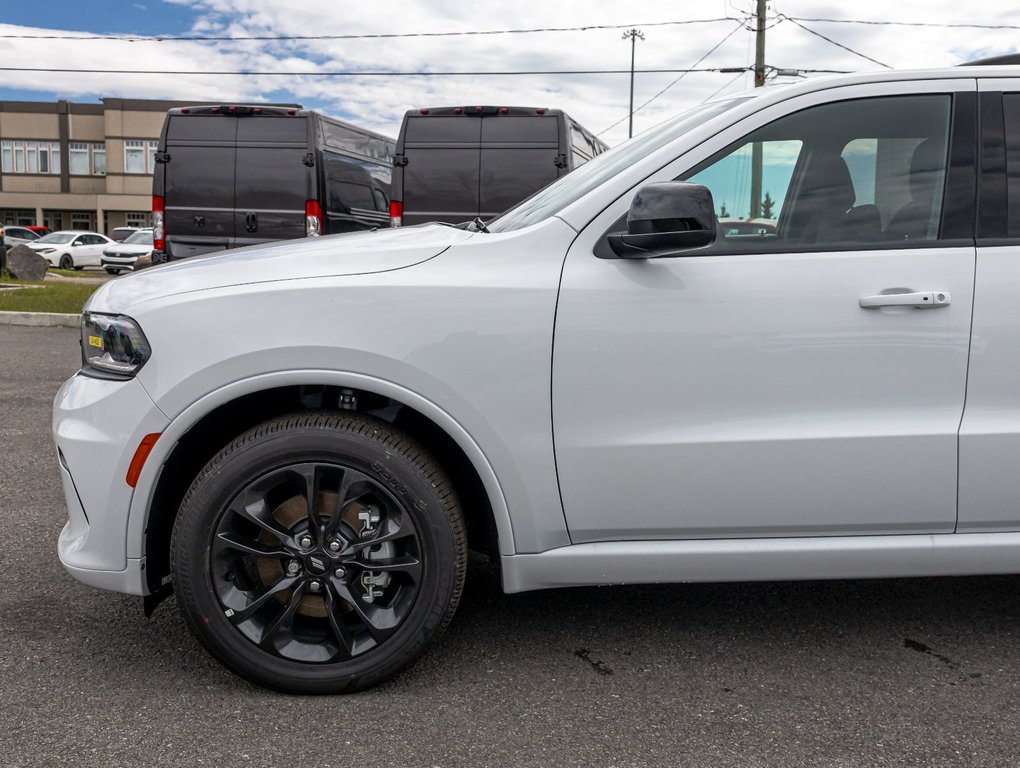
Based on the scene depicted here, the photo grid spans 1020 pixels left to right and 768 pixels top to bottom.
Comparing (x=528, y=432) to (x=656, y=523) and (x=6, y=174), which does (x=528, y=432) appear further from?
(x=6, y=174)

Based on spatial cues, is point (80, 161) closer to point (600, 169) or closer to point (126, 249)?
point (126, 249)

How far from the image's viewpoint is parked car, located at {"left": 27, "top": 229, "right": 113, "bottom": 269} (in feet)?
112

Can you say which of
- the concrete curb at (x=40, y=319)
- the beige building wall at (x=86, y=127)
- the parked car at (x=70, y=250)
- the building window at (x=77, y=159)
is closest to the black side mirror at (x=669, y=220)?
the concrete curb at (x=40, y=319)

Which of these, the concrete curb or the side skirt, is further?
the concrete curb

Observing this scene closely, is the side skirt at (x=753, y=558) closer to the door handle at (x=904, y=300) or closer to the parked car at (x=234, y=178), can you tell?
the door handle at (x=904, y=300)

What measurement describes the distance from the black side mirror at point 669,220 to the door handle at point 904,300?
461 mm

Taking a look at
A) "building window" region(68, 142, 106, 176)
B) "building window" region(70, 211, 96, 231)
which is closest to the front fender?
"building window" region(68, 142, 106, 176)

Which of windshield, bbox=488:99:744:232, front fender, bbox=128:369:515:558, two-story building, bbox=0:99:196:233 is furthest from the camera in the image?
two-story building, bbox=0:99:196:233

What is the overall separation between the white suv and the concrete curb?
1053 cm

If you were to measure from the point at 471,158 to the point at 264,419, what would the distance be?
7.70 m

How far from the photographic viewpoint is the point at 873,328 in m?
2.76

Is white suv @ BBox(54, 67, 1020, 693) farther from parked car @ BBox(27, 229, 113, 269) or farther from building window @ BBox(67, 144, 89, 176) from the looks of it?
building window @ BBox(67, 144, 89, 176)

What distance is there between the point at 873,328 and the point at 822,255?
25cm

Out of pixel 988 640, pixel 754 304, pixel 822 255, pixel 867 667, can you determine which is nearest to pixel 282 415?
pixel 754 304
